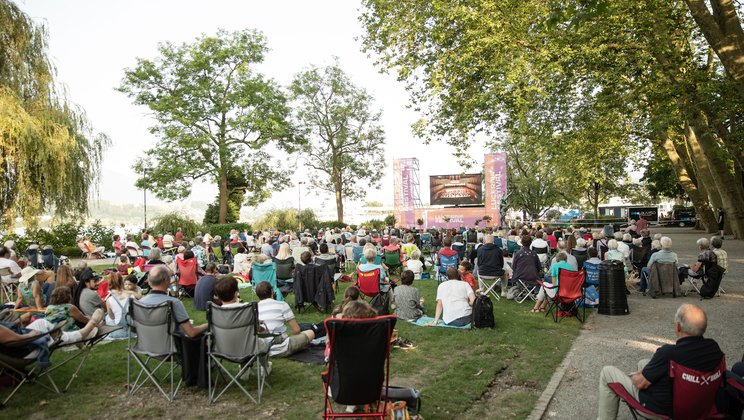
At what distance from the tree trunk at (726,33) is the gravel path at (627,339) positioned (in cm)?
437

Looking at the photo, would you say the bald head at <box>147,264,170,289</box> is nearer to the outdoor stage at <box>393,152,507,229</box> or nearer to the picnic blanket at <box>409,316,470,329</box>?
the picnic blanket at <box>409,316,470,329</box>

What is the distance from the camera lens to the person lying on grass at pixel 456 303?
274 inches

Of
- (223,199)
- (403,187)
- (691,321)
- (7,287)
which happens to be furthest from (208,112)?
(691,321)

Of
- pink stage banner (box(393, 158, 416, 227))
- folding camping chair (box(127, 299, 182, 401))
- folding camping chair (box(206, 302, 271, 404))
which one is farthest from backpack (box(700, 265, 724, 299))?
pink stage banner (box(393, 158, 416, 227))

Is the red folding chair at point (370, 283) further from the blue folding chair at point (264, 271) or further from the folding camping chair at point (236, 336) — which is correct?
the folding camping chair at point (236, 336)

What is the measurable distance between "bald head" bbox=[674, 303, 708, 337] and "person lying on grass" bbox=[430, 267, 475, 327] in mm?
3829

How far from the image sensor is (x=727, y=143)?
1416 cm

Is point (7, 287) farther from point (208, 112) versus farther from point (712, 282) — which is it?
point (208, 112)

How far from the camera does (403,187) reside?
32875 millimetres

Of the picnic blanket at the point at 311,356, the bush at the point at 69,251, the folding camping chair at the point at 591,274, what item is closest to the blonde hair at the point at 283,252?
the picnic blanket at the point at 311,356

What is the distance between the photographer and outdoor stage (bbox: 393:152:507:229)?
3002 centimetres

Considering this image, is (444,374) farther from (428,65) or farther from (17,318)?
(428,65)

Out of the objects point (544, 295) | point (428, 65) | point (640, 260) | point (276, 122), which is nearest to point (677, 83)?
point (640, 260)

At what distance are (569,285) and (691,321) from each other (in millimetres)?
4418
